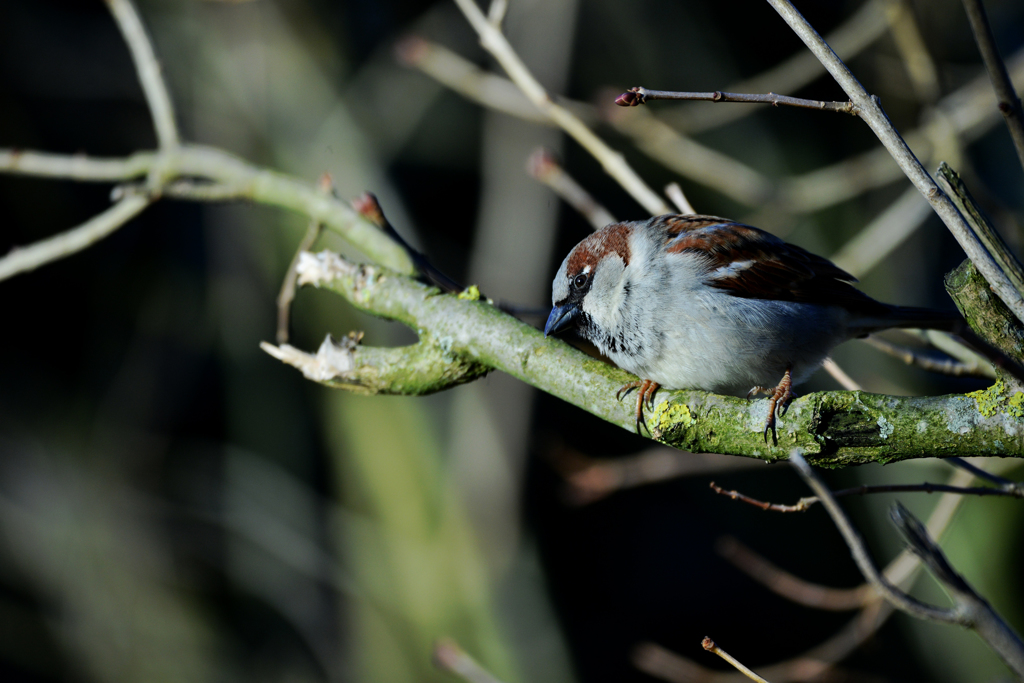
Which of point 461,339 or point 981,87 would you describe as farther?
point 981,87

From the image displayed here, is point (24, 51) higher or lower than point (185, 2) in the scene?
lower

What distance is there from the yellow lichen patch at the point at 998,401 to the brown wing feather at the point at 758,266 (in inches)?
37.7

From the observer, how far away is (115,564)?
5.81 meters

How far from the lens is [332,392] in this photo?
5.47 meters

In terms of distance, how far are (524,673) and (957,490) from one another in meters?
3.91

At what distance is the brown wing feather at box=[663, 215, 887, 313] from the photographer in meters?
2.33

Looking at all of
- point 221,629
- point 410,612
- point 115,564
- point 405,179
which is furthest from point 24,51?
point 410,612

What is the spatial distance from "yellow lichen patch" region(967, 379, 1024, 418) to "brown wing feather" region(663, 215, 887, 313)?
96 cm

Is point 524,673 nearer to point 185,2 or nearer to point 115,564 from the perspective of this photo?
point 115,564

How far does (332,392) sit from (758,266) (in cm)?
379

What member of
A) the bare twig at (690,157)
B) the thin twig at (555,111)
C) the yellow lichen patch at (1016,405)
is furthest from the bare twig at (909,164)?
the bare twig at (690,157)

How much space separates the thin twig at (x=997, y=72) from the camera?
4.49ft

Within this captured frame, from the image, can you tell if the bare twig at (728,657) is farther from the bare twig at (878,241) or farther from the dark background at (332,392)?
the dark background at (332,392)

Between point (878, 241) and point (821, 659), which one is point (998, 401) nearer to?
point (821, 659)
